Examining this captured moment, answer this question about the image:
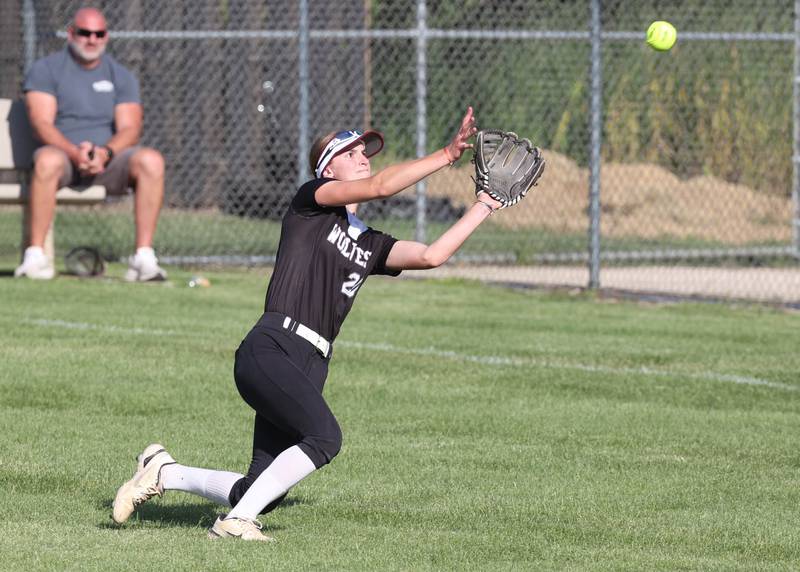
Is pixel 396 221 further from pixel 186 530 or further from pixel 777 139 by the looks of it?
pixel 186 530

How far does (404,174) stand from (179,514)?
1.54 meters

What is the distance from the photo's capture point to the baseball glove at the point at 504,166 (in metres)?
4.99

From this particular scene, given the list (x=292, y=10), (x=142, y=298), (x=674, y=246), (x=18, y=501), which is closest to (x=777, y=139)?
(x=674, y=246)

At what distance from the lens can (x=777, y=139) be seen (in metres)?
17.4

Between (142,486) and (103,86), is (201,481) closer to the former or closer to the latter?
(142,486)

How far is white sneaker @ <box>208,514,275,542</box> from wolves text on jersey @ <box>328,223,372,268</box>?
95 cm

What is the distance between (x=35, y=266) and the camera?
11984mm

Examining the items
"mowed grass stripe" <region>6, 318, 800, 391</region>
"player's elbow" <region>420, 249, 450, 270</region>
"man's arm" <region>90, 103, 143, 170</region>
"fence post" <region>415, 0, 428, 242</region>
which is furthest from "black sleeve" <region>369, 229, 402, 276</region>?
"fence post" <region>415, 0, 428, 242</region>

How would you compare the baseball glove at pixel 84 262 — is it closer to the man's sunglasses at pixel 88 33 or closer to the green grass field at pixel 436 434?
the green grass field at pixel 436 434

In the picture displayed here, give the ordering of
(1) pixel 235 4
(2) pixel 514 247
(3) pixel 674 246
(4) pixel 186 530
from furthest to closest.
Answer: (1) pixel 235 4
(3) pixel 674 246
(2) pixel 514 247
(4) pixel 186 530

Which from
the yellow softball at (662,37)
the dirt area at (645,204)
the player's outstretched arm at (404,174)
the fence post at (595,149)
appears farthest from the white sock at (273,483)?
the dirt area at (645,204)

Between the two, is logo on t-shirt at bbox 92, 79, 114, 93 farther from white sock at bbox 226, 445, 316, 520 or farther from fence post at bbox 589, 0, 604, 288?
white sock at bbox 226, 445, 316, 520

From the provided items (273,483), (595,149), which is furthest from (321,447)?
(595,149)

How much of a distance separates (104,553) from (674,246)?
12670 mm
